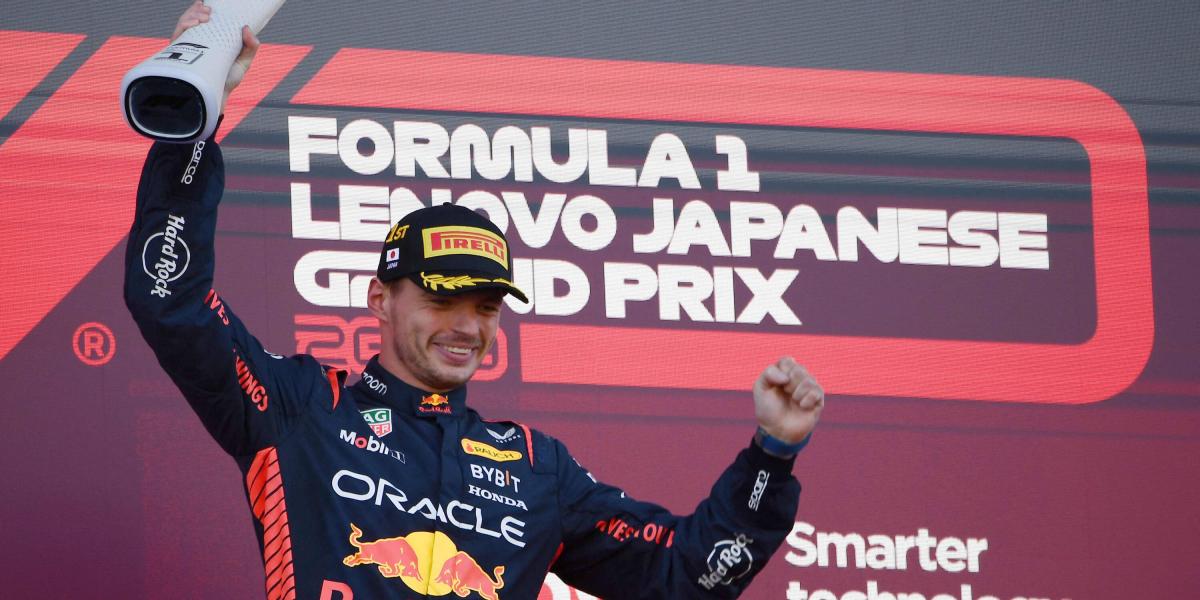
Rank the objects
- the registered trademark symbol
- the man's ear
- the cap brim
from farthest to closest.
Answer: the registered trademark symbol, the man's ear, the cap brim

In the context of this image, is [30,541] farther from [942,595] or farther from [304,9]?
[942,595]

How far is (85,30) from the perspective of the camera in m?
3.07

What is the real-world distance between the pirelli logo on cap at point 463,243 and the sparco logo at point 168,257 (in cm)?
41

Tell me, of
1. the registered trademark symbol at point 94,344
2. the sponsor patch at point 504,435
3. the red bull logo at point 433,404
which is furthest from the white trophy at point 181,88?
the registered trademark symbol at point 94,344

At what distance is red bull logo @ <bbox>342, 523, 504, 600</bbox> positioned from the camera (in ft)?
7.04

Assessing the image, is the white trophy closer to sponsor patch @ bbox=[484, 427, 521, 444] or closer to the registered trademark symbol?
sponsor patch @ bbox=[484, 427, 521, 444]

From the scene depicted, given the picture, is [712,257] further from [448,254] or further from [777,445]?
[777,445]

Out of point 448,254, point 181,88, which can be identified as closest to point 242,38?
point 181,88

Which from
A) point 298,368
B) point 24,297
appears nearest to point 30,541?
point 24,297

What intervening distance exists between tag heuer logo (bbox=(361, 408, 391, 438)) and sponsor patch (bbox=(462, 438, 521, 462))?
0.11 meters

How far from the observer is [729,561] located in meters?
2.18

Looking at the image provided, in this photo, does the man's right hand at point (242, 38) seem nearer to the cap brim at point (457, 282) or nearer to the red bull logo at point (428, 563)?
the cap brim at point (457, 282)

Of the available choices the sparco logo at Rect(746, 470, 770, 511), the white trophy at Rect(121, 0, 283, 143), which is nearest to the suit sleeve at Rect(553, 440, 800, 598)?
the sparco logo at Rect(746, 470, 770, 511)

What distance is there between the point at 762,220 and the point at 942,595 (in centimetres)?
78
